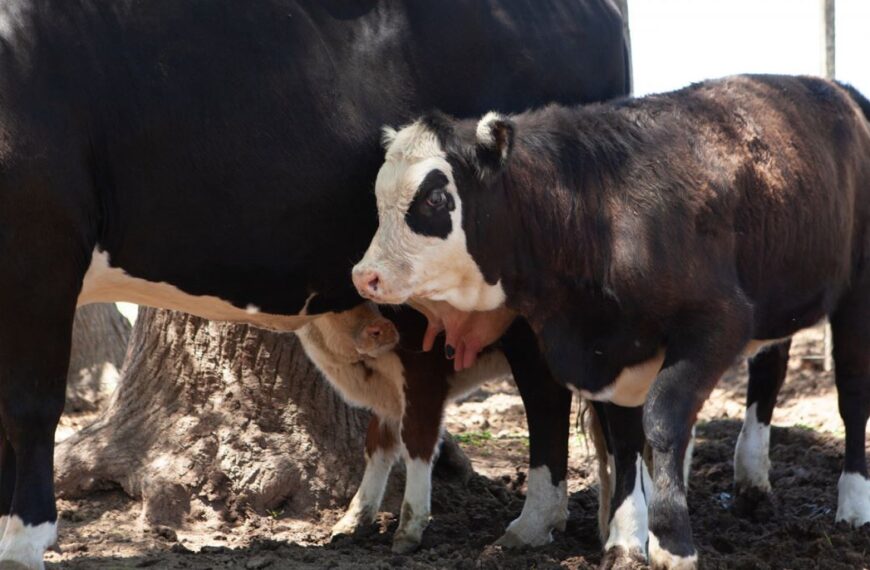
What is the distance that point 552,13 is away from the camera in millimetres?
6559

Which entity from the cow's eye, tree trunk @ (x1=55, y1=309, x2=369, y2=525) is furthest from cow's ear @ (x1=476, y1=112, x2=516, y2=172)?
tree trunk @ (x1=55, y1=309, x2=369, y2=525)

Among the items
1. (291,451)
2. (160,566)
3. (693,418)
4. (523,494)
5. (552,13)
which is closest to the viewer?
(693,418)

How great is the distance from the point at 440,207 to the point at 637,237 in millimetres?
822

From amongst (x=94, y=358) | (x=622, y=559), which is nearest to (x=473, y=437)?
(x=622, y=559)

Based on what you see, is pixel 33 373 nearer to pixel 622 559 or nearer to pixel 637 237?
pixel 637 237

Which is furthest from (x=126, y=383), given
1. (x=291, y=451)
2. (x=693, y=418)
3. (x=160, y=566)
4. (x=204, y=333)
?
(x=693, y=418)

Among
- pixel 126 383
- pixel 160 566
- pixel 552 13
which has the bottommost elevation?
pixel 160 566

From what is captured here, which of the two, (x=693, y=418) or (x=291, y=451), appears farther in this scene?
(x=291, y=451)

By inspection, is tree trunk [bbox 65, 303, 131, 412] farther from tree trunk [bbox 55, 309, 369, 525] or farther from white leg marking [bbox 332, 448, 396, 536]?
white leg marking [bbox 332, 448, 396, 536]

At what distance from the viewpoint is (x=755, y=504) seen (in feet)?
23.5

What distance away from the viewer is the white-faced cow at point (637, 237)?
5.32 metres

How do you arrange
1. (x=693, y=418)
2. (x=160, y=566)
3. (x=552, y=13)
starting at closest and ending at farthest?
(x=693, y=418) → (x=160, y=566) → (x=552, y=13)

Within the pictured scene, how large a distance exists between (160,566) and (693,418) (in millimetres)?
2437

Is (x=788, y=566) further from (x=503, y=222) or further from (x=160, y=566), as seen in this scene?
(x=160, y=566)
